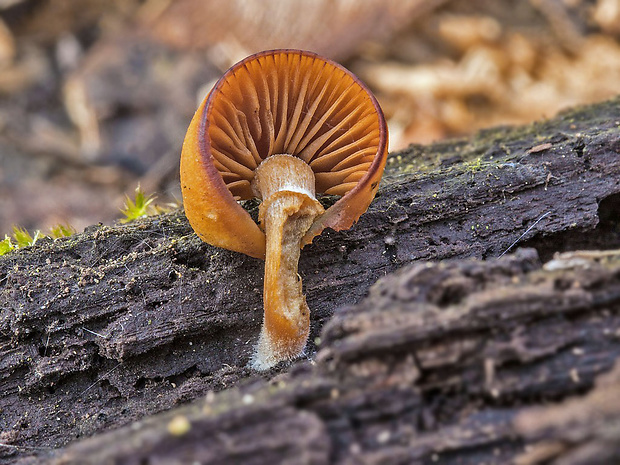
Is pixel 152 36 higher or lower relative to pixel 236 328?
higher

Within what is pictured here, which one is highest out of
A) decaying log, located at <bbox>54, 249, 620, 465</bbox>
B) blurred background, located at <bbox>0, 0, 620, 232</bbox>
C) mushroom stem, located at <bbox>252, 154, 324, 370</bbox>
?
blurred background, located at <bbox>0, 0, 620, 232</bbox>

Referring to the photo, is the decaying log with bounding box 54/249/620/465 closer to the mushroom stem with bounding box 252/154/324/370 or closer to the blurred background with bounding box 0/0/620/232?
the mushroom stem with bounding box 252/154/324/370

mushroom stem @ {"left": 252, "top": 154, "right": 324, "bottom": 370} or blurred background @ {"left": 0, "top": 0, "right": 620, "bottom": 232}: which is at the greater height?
blurred background @ {"left": 0, "top": 0, "right": 620, "bottom": 232}

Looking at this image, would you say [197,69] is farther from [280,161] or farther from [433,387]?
[433,387]

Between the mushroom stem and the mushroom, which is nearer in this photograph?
the mushroom

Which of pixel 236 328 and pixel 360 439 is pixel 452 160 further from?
pixel 360 439

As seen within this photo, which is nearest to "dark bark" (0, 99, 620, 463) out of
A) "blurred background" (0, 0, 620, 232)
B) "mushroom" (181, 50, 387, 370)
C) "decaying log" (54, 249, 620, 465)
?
"decaying log" (54, 249, 620, 465)

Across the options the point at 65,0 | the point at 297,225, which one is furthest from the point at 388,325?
the point at 65,0

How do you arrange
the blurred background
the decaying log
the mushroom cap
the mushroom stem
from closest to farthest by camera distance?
the decaying log, the mushroom cap, the mushroom stem, the blurred background

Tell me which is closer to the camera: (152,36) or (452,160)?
(452,160)
